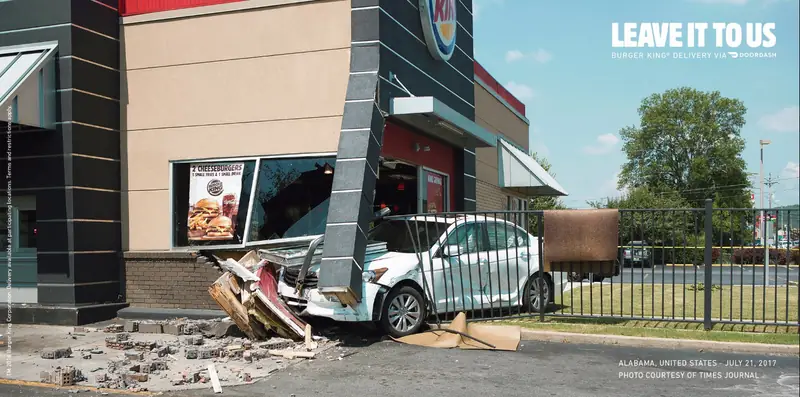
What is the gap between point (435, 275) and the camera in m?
10.5

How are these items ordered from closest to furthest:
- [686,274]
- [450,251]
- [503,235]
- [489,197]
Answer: [450,251] < [503,235] < [686,274] < [489,197]

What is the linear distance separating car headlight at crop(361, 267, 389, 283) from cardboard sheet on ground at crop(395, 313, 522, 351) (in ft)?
2.92

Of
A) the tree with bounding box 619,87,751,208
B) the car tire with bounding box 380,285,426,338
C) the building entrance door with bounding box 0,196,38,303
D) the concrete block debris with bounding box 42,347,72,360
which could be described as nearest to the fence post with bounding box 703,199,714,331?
the car tire with bounding box 380,285,426,338

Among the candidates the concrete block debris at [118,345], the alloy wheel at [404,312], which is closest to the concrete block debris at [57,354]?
the concrete block debris at [118,345]

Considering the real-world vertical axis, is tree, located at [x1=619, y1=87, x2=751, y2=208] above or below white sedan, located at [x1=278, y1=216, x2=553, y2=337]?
above

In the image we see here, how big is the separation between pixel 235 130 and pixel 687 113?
6506cm

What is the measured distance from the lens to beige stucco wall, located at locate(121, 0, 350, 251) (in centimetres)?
1223

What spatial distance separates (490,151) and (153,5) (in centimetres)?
1152

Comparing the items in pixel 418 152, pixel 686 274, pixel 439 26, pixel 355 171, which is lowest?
pixel 686 274

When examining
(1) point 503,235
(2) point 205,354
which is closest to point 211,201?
(2) point 205,354

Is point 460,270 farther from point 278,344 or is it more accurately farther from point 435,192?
point 435,192

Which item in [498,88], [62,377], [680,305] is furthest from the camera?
[498,88]

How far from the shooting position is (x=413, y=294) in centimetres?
997

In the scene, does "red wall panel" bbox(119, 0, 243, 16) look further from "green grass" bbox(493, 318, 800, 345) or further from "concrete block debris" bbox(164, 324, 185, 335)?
"green grass" bbox(493, 318, 800, 345)
